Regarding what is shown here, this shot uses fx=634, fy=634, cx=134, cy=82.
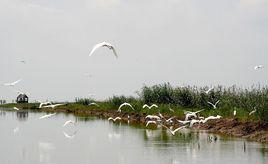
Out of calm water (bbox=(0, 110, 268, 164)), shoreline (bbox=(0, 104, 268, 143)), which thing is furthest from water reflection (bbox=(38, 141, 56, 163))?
shoreline (bbox=(0, 104, 268, 143))

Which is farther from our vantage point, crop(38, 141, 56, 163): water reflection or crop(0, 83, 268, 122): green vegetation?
crop(0, 83, 268, 122): green vegetation

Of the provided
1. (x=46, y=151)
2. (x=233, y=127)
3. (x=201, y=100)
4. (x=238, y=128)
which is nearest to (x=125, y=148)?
(x=46, y=151)

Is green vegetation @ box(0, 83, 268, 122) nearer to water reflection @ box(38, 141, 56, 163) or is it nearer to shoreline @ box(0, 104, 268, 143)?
shoreline @ box(0, 104, 268, 143)

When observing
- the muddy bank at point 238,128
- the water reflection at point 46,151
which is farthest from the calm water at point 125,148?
the muddy bank at point 238,128

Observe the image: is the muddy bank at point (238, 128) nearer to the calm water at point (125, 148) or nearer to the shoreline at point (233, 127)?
the shoreline at point (233, 127)

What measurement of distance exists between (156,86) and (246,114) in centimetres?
1837

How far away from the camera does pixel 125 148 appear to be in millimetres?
23109


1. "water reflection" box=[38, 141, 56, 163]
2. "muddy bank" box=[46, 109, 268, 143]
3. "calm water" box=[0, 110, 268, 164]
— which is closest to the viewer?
"calm water" box=[0, 110, 268, 164]

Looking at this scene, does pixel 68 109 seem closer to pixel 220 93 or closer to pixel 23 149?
pixel 220 93

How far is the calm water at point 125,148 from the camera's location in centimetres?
1975

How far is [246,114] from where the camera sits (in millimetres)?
31125

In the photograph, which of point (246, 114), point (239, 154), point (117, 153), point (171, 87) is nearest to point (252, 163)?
point (239, 154)

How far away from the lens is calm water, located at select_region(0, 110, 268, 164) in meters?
19.8

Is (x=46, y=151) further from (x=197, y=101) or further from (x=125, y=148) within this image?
(x=197, y=101)
